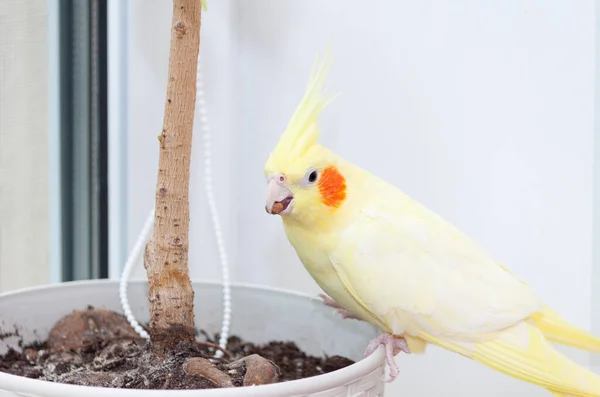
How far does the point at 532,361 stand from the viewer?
0.67m

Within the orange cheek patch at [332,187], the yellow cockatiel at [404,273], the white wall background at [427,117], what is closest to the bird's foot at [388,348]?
the yellow cockatiel at [404,273]

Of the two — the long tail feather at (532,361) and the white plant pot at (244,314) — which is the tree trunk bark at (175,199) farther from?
the long tail feather at (532,361)

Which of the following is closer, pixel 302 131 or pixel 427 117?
pixel 302 131

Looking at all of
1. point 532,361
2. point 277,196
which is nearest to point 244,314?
point 277,196

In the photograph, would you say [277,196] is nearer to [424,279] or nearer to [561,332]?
[424,279]

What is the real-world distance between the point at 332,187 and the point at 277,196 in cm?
8

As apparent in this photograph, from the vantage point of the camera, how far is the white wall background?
3.16ft

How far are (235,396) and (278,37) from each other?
0.83 metres

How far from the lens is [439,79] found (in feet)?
3.39

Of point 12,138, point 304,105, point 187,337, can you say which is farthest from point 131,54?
point 187,337

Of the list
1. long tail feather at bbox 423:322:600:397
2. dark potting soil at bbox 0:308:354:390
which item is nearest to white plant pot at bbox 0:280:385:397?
dark potting soil at bbox 0:308:354:390

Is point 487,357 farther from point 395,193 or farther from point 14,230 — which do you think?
point 14,230

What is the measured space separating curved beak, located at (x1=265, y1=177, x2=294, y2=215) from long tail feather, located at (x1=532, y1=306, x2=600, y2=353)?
33cm

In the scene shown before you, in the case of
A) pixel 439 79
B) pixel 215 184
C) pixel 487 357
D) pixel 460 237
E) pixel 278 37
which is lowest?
Answer: pixel 487 357
